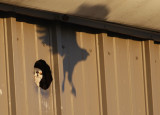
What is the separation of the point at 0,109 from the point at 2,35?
2.30 feet

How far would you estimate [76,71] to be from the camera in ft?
18.5

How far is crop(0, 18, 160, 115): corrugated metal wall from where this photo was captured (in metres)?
4.89

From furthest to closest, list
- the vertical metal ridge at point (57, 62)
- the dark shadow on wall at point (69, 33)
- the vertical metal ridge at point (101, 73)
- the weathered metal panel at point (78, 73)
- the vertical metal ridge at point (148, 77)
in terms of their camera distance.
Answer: the vertical metal ridge at point (148, 77), the vertical metal ridge at point (101, 73), the weathered metal panel at point (78, 73), the vertical metal ridge at point (57, 62), the dark shadow on wall at point (69, 33)

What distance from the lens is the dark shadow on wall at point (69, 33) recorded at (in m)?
5.14

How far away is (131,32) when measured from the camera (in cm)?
637

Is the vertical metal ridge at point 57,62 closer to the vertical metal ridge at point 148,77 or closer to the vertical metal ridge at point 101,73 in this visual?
the vertical metal ridge at point 101,73

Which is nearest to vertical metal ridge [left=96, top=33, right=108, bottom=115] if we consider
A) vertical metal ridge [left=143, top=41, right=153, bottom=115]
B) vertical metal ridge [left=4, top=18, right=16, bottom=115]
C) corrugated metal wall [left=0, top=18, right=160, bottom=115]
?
corrugated metal wall [left=0, top=18, right=160, bottom=115]

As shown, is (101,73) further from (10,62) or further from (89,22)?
(10,62)

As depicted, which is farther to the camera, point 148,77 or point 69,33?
point 148,77

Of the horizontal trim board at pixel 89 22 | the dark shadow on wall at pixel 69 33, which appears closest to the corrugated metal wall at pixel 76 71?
the dark shadow on wall at pixel 69 33

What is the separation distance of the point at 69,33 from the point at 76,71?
0.42 m

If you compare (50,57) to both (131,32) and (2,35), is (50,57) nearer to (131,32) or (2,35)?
(2,35)

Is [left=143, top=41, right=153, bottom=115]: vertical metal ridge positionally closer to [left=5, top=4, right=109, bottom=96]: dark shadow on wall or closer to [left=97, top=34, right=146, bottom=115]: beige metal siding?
[left=97, top=34, right=146, bottom=115]: beige metal siding

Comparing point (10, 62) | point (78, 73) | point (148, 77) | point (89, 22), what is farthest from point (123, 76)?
point (10, 62)
